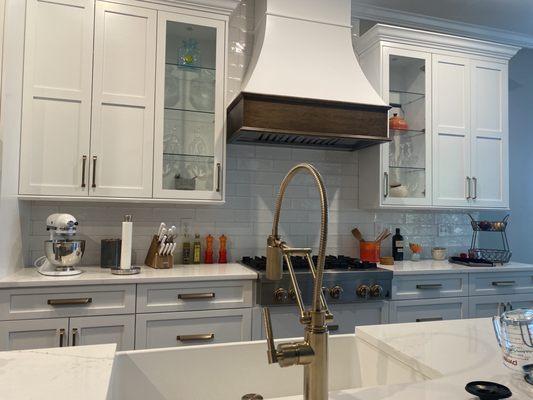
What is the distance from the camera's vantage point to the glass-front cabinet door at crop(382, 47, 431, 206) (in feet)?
10.5

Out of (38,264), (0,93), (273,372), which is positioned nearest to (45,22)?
(0,93)

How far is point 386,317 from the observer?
2760 mm

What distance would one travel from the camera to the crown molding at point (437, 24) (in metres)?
3.46

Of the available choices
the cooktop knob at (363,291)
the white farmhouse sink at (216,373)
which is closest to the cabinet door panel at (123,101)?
the cooktop knob at (363,291)

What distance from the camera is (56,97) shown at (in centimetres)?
242

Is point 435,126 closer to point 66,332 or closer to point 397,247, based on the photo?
point 397,247

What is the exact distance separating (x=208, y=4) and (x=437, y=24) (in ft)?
7.22

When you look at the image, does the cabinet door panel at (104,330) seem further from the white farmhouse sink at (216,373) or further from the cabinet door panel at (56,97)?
the white farmhouse sink at (216,373)

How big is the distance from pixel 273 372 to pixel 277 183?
2.13 meters

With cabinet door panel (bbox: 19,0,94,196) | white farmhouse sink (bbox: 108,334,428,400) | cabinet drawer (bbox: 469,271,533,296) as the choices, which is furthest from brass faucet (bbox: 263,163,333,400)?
cabinet drawer (bbox: 469,271,533,296)

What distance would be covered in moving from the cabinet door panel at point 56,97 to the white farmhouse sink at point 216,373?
64.5 inches

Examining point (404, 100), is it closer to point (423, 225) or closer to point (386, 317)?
point (423, 225)

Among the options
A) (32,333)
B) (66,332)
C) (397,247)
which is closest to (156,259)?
(66,332)

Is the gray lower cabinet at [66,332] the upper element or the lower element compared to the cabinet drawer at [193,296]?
lower
